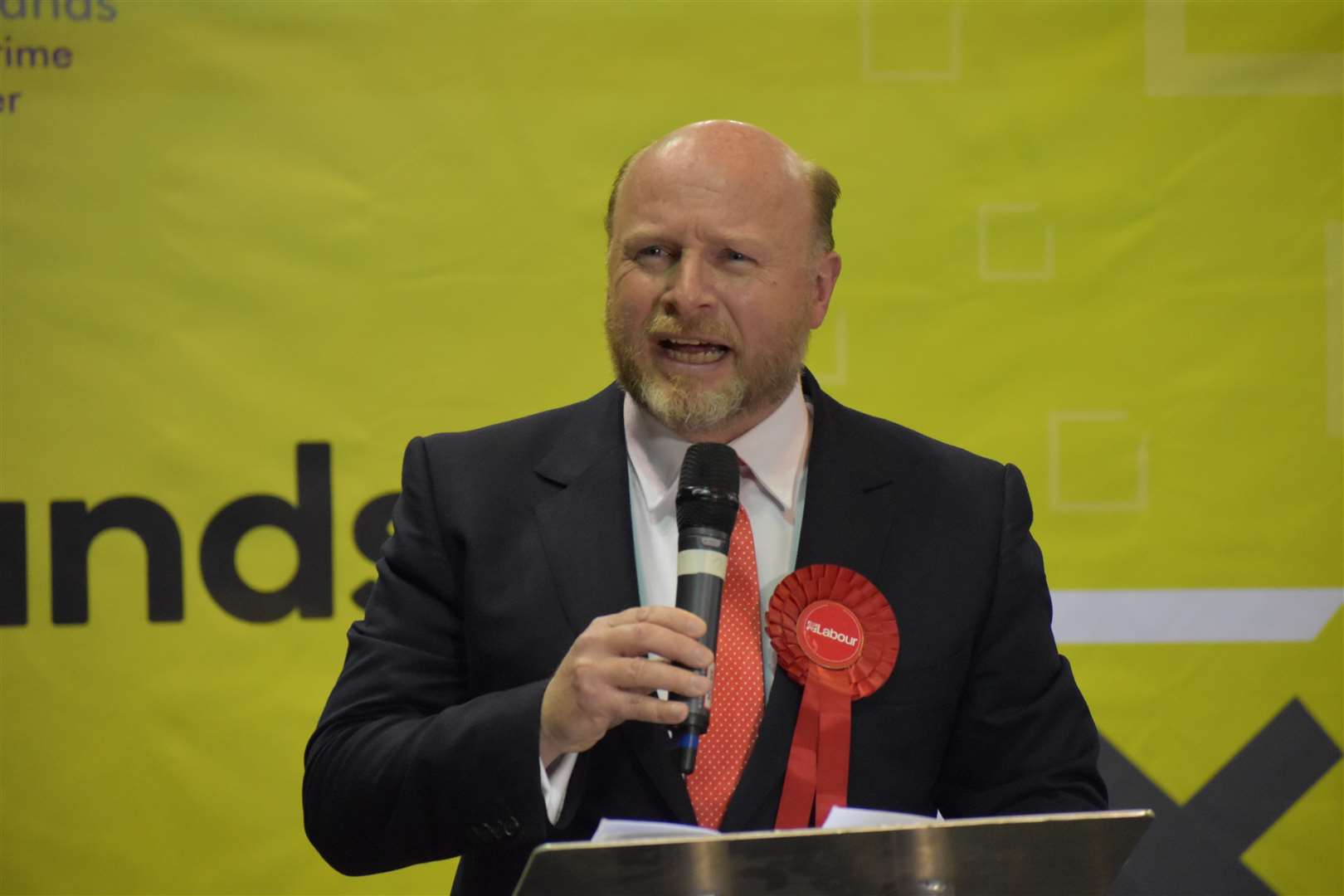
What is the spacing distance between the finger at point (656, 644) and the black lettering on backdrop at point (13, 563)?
174 cm

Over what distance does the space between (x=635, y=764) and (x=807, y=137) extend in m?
1.48

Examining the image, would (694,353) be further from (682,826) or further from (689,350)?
(682,826)

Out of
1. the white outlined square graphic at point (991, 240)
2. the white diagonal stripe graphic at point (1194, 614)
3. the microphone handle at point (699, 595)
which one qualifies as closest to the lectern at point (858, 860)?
the microphone handle at point (699, 595)

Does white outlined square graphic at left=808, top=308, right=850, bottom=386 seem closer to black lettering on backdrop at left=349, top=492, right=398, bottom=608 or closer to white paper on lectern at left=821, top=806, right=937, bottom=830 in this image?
black lettering on backdrop at left=349, top=492, right=398, bottom=608

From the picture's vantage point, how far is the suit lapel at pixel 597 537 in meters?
1.80

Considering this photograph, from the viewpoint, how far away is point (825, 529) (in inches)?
78.0

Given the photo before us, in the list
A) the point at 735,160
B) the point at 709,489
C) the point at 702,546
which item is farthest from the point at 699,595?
the point at 735,160

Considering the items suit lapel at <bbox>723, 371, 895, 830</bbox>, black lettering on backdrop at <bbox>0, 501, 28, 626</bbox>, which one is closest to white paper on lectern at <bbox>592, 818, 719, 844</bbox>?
suit lapel at <bbox>723, 371, 895, 830</bbox>

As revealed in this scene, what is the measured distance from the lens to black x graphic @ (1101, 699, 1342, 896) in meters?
2.89

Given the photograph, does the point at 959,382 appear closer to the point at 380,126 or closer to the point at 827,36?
the point at 827,36

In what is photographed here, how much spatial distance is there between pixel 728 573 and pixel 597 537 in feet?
0.59

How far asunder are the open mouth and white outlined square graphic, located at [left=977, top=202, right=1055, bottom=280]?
1060mm

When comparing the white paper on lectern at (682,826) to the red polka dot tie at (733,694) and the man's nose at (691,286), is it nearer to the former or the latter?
the red polka dot tie at (733,694)

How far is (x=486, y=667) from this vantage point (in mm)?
1907
